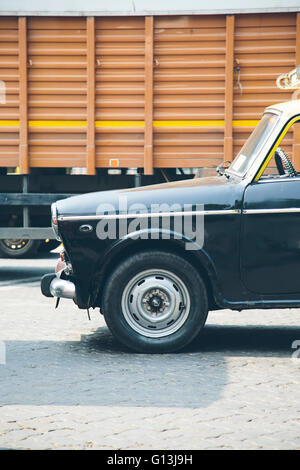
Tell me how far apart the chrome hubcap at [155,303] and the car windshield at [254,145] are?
1.03 meters

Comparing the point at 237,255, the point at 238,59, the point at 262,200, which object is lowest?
the point at 237,255

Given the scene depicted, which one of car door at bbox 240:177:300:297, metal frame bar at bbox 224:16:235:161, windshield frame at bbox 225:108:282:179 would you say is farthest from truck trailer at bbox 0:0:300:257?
car door at bbox 240:177:300:297

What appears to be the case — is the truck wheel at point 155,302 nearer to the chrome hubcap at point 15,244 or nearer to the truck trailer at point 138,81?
the truck trailer at point 138,81

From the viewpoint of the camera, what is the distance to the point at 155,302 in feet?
21.4

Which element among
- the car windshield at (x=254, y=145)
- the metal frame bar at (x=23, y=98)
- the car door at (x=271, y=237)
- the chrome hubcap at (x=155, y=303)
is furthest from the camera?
the metal frame bar at (x=23, y=98)

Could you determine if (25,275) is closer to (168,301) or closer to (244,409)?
(168,301)

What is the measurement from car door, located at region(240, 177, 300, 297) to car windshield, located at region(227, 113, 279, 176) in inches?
11.1

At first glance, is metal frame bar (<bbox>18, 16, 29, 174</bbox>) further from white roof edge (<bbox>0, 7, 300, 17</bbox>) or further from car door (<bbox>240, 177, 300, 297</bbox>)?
car door (<bbox>240, 177, 300, 297</bbox>)

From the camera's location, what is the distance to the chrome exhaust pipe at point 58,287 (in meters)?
6.61

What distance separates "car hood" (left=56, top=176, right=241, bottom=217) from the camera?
21.1 feet

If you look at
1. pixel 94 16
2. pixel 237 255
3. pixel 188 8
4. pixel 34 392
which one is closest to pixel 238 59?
pixel 188 8

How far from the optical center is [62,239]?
6.57m

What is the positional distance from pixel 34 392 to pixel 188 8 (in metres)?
6.34

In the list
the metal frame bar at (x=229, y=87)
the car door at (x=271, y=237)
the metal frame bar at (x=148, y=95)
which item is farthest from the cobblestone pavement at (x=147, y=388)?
the metal frame bar at (x=148, y=95)
